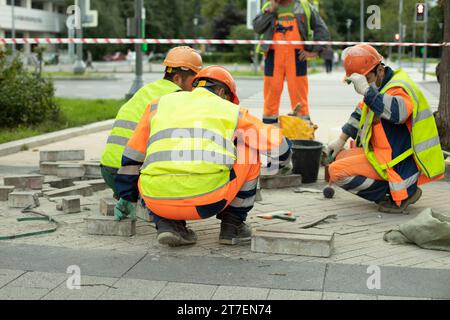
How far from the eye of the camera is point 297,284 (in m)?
4.32

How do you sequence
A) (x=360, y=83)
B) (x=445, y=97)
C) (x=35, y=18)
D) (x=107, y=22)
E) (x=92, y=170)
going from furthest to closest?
1. (x=35, y=18)
2. (x=107, y=22)
3. (x=445, y=97)
4. (x=92, y=170)
5. (x=360, y=83)

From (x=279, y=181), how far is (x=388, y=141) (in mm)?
1413

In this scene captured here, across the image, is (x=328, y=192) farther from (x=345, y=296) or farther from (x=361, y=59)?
(x=345, y=296)

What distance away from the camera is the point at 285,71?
941 centimetres

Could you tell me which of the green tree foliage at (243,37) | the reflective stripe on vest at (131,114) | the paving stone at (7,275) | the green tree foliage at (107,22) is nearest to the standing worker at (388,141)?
the reflective stripe on vest at (131,114)

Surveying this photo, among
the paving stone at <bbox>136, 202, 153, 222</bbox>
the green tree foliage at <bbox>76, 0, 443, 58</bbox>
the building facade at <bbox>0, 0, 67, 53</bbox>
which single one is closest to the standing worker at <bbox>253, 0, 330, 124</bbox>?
the paving stone at <bbox>136, 202, 153, 222</bbox>

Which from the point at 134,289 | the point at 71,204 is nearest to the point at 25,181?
the point at 71,204

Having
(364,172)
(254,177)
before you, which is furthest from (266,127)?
(364,172)

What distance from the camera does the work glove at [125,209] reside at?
5.56m

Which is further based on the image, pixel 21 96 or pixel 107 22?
pixel 107 22

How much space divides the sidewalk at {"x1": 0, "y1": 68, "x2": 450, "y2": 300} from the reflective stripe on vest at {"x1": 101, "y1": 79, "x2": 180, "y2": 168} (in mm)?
617

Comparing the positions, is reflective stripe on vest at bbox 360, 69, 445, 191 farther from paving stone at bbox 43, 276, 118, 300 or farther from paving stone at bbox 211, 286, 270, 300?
paving stone at bbox 43, 276, 118, 300
